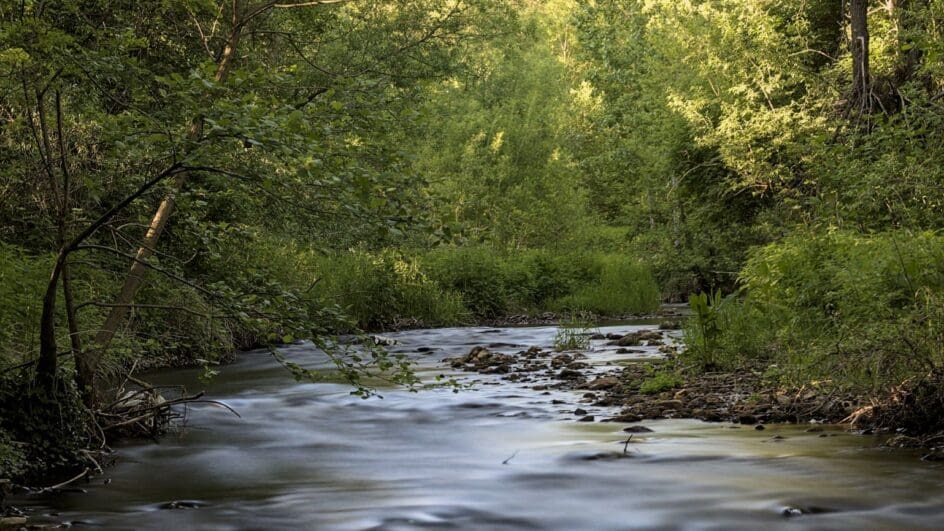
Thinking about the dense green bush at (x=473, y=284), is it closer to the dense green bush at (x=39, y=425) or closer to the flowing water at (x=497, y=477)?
the flowing water at (x=497, y=477)

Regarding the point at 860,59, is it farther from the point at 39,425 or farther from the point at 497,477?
the point at 39,425

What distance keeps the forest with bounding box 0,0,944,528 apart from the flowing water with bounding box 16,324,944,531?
741 millimetres

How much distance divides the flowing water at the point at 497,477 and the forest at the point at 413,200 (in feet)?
2.43

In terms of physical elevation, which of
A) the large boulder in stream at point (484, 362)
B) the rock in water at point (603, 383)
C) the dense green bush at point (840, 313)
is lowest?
the rock in water at point (603, 383)

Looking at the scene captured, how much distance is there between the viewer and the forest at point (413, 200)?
6672 mm

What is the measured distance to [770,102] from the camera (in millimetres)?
23234

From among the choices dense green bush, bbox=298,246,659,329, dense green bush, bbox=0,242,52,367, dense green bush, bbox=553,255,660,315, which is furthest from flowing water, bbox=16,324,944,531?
dense green bush, bbox=553,255,660,315

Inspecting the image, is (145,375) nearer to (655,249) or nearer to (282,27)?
(282,27)

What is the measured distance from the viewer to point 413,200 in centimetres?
639

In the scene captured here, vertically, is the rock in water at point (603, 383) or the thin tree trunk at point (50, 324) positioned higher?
the thin tree trunk at point (50, 324)

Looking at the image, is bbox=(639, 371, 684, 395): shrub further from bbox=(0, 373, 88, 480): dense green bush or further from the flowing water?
bbox=(0, 373, 88, 480): dense green bush

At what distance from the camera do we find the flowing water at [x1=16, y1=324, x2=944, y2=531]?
20.1ft

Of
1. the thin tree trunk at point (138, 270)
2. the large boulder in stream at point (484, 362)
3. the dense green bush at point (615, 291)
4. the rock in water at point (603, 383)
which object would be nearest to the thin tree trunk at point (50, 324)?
the thin tree trunk at point (138, 270)

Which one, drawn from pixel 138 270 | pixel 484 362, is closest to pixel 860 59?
pixel 484 362
